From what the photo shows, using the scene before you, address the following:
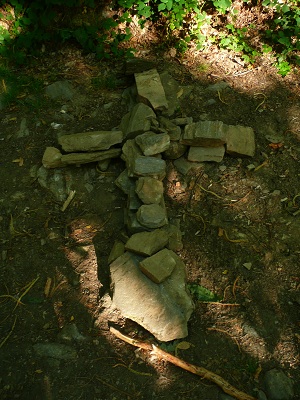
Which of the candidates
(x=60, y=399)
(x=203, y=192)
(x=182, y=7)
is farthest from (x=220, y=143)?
(x=60, y=399)

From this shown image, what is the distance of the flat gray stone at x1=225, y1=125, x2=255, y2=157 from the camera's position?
150 inches

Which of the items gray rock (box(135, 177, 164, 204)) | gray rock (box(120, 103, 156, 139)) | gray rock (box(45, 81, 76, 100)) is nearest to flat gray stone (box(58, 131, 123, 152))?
gray rock (box(120, 103, 156, 139))

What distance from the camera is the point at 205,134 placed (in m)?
→ 3.71

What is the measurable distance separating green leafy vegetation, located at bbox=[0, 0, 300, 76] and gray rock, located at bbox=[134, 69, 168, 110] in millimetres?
515

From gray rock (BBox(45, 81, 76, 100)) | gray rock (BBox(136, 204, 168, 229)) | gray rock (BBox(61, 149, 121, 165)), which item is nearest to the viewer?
gray rock (BBox(136, 204, 168, 229))

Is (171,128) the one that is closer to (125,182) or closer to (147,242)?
(125,182)

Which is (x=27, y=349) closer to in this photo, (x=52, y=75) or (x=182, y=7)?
(x=52, y=75)

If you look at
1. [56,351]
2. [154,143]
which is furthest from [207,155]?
[56,351]

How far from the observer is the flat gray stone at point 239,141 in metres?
3.81

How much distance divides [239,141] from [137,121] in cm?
96

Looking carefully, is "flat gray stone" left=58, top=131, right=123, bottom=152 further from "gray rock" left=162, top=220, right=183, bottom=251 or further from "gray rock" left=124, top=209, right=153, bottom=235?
"gray rock" left=162, top=220, right=183, bottom=251

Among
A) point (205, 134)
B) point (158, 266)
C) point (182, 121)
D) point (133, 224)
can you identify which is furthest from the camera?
point (182, 121)

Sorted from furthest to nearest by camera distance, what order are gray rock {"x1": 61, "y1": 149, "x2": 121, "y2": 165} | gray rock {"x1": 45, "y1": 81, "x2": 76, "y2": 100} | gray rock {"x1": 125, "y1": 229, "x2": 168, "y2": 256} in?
gray rock {"x1": 45, "y1": 81, "x2": 76, "y2": 100}, gray rock {"x1": 61, "y1": 149, "x2": 121, "y2": 165}, gray rock {"x1": 125, "y1": 229, "x2": 168, "y2": 256}

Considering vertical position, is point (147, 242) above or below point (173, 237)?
above
